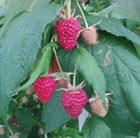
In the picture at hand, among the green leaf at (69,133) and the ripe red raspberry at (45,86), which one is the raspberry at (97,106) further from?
the green leaf at (69,133)

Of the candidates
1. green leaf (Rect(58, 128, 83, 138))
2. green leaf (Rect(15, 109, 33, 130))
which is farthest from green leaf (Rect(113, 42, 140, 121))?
green leaf (Rect(15, 109, 33, 130))

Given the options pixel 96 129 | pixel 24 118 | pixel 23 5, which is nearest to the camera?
pixel 23 5

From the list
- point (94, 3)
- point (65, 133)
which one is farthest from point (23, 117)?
point (94, 3)

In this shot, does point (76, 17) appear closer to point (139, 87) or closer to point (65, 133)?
point (139, 87)

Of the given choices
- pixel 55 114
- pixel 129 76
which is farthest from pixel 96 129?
pixel 129 76

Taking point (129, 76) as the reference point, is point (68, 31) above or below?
above

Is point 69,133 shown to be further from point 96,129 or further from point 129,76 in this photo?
point 129,76
